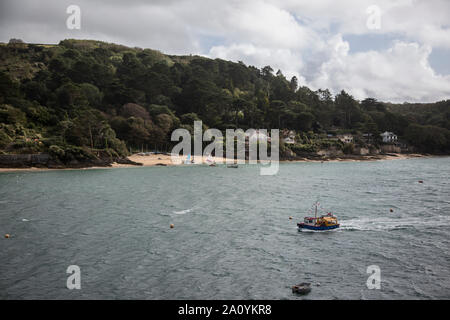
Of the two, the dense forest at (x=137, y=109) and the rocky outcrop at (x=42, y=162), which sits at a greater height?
the dense forest at (x=137, y=109)

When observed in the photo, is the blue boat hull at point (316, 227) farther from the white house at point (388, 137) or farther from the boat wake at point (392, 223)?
the white house at point (388, 137)

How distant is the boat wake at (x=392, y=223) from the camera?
32531 millimetres

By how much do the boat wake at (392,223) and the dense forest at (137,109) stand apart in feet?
228

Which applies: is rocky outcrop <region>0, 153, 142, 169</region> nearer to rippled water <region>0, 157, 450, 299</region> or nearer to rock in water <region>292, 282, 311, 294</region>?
rippled water <region>0, 157, 450, 299</region>

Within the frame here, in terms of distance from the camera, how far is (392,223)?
111ft

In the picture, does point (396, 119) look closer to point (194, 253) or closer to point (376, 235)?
point (376, 235)

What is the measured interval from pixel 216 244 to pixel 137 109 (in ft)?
312

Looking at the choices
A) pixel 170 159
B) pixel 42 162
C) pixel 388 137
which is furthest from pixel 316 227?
pixel 388 137

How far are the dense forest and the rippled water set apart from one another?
43.9 metres

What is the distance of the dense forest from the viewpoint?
9231 cm

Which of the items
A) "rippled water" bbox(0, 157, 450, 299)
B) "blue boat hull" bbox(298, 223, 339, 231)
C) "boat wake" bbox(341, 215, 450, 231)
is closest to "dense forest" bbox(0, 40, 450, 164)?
"rippled water" bbox(0, 157, 450, 299)

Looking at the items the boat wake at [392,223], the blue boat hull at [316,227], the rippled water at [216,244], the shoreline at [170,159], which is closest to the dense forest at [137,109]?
the shoreline at [170,159]

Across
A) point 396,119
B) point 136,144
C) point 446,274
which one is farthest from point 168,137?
point 396,119

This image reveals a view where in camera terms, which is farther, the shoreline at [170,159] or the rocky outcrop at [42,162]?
the shoreline at [170,159]
